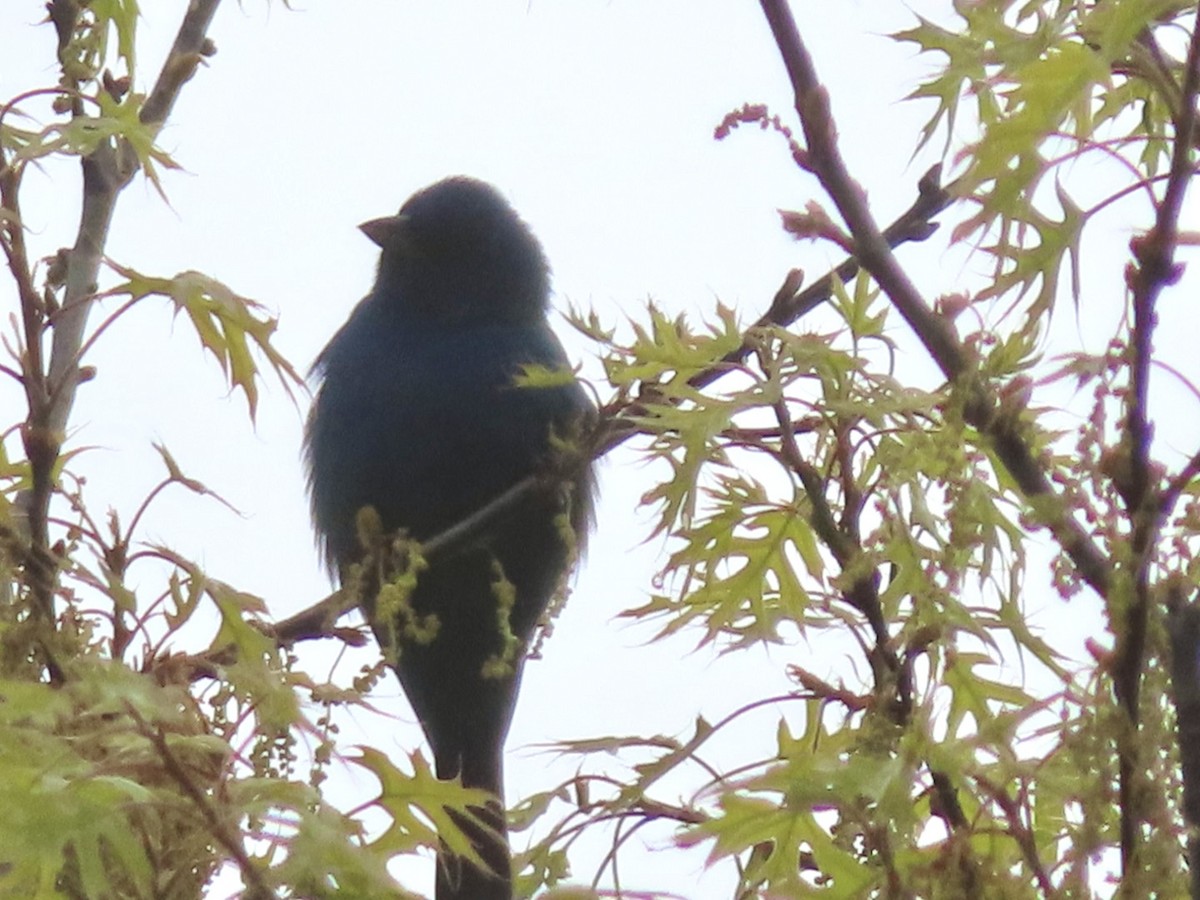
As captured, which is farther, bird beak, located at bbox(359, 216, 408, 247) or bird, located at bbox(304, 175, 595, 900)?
bird beak, located at bbox(359, 216, 408, 247)

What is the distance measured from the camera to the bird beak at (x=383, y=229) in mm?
3266

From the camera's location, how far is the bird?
2838mm

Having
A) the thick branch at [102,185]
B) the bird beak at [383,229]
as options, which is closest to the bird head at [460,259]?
the bird beak at [383,229]

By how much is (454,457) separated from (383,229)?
63cm

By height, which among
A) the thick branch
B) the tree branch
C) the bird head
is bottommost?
the tree branch

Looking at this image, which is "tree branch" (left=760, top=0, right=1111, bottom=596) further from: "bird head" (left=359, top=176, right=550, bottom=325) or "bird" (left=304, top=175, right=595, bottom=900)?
"bird head" (left=359, top=176, right=550, bottom=325)

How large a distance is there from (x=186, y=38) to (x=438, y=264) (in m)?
1.09

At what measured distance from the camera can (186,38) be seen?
219cm

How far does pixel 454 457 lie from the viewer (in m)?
2.84

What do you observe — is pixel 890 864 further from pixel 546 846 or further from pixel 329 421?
pixel 329 421

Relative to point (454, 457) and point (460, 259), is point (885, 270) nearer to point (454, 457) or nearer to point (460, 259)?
point (454, 457)

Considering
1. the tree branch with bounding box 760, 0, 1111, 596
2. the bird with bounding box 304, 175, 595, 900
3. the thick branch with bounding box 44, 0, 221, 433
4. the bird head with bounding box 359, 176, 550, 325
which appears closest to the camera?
the tree branch with bounding box 760, 0, 1111, 596

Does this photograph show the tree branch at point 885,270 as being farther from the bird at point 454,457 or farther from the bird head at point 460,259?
the bird head at point 460,259

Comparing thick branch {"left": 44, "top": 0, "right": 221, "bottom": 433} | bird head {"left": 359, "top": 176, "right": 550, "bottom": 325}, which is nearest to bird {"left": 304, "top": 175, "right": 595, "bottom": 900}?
bird head {"left": 359, "top": 176, "right": 550, "bottom": 325}
